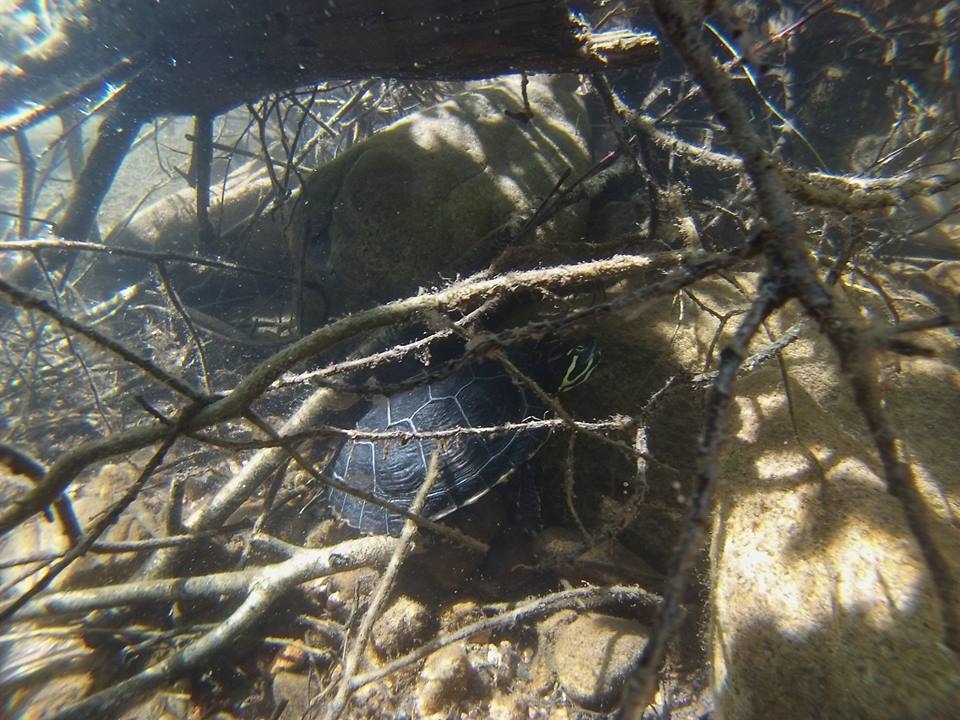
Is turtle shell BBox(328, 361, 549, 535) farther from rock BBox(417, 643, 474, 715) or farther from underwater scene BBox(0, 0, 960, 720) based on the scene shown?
rock BBox(417, 643, 474, 715)

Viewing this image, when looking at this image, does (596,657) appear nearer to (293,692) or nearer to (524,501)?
(524,501)

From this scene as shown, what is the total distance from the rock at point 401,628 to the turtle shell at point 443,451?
539 millimetres

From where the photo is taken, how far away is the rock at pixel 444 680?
2399 millimetres

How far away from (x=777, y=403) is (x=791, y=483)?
452 mm

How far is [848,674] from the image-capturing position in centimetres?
129

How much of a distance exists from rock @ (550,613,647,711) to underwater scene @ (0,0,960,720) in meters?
0.02

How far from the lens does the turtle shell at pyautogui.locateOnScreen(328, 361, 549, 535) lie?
3.02 metres

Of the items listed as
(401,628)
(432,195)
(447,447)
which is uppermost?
(432,195)

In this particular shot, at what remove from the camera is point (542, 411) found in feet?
10.8

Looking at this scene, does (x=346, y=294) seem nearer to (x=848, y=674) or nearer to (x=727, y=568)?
(x=727, y=568)

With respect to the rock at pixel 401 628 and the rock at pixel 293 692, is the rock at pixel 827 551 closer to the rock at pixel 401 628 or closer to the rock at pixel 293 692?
the rock at pixel 401 628

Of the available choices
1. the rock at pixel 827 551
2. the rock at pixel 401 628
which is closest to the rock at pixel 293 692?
the rock at pixel 401 628

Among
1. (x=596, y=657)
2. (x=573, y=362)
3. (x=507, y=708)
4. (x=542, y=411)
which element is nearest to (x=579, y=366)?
(x=573, y=362)

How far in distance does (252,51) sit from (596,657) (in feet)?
18.0
